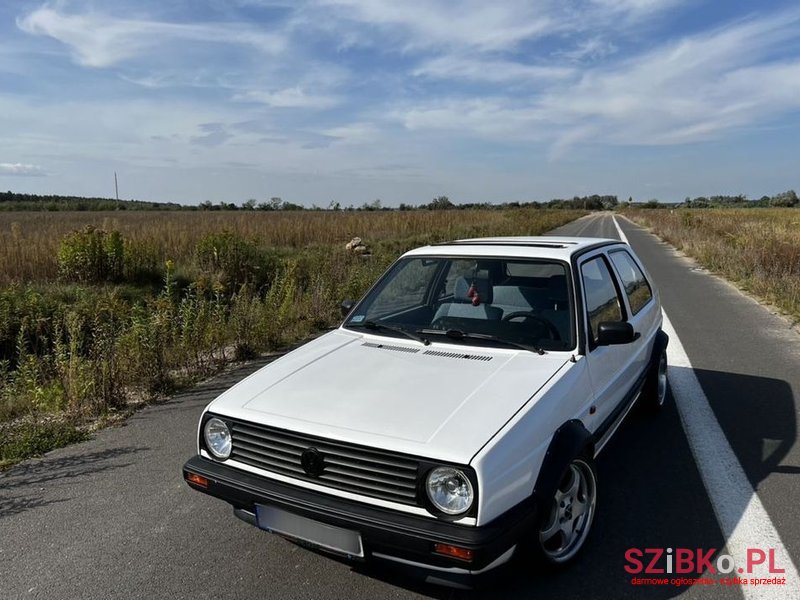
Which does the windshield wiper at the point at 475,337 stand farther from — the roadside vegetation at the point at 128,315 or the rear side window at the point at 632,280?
the roadside vegetation at the point at 128,315

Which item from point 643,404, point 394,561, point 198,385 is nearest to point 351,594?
point 394,561

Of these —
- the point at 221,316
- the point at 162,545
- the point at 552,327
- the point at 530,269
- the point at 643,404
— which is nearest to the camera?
the point at 162,545

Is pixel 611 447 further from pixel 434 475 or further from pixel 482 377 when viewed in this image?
pixel 434 475

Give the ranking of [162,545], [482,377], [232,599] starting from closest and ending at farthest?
[232,599]
[482,377]
[162,545]

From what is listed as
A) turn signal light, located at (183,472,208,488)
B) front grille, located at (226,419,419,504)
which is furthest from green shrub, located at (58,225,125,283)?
front grille, located at (226,419,419,504)

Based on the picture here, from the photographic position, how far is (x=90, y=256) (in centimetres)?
1122

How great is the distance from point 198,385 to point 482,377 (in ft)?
13.1

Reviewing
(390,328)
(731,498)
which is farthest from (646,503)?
(390,328)

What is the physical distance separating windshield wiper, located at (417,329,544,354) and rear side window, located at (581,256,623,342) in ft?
1.36

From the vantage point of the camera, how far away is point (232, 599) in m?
2.70

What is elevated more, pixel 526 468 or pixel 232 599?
pixel 526 468

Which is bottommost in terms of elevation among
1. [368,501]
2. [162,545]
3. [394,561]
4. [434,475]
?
[162,545]

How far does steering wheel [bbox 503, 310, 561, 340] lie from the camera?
3.41 metres

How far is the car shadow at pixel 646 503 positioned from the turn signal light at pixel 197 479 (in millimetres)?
906
